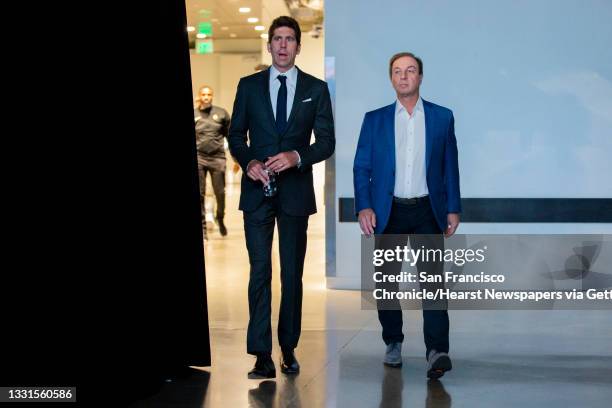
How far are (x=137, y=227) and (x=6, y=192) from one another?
806 millimetres

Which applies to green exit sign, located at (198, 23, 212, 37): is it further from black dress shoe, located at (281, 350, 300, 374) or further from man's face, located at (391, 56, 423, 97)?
black dress shoe, located at (281, 350, 300, 374)

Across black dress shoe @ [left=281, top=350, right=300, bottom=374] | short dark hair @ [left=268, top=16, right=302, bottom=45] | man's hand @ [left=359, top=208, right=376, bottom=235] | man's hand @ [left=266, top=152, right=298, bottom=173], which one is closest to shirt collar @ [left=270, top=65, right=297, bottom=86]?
short dark hair @ [left=268, top=16, right=302, bottom=45]

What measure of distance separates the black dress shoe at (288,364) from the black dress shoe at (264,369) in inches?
3.5

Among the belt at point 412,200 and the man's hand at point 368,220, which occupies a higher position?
the belt at point 412,200

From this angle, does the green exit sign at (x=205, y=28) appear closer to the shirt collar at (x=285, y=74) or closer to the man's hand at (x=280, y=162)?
the shirt collar at (x=285, y=74)

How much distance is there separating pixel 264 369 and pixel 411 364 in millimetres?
769

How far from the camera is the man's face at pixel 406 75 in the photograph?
4.83m

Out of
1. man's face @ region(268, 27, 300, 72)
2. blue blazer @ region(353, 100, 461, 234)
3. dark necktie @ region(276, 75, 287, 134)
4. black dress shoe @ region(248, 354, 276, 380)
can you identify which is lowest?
black dress shoe @ region(248, 354, 276, 380)

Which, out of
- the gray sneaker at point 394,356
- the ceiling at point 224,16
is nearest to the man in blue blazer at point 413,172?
the gray sneaker at point 394,356

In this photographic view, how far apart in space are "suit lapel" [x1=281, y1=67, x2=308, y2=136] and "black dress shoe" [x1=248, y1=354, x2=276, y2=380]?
101 cm

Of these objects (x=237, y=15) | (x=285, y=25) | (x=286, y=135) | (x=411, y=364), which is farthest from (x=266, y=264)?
(x=237, y=15)

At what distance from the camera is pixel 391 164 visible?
4863 millimetres

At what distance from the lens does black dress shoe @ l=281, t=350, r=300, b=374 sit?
4836 mm

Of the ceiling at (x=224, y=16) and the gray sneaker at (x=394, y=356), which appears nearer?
the gray sneaker at (x=394, y=356)
